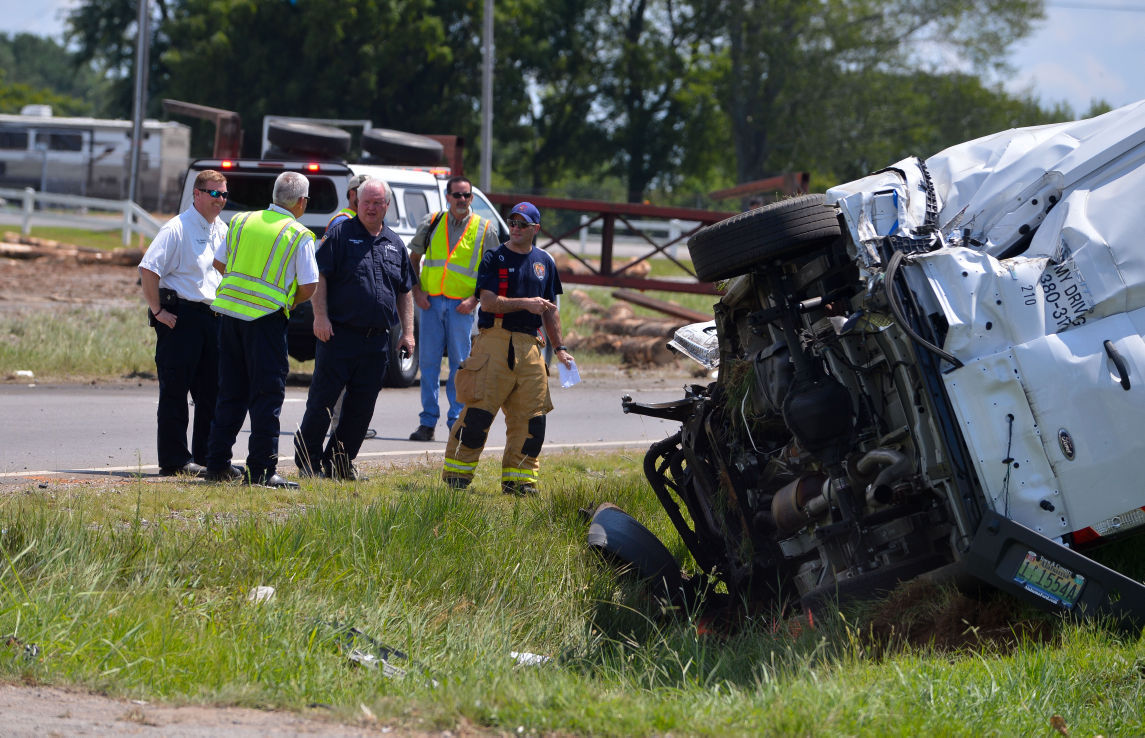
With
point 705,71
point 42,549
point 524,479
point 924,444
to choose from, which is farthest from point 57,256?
point 705,71

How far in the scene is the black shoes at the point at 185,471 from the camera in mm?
8062

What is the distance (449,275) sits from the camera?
9.99 meters

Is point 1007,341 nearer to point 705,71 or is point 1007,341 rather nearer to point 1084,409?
point 1084,409

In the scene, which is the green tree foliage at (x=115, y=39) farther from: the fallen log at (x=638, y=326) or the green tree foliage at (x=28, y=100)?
the fallen log at (x=638, y=326)

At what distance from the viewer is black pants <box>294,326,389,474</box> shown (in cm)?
797

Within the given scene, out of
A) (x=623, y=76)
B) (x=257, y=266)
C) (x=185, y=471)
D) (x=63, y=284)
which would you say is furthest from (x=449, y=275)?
(x=623, y=76)

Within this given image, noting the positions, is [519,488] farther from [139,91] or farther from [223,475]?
[139,91]

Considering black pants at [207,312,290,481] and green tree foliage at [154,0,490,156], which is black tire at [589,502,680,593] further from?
green tree foliage at [154,0,490,156]

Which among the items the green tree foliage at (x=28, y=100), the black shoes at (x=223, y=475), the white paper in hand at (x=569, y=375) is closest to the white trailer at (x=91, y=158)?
the green tree foliage at (x=28, y=100)

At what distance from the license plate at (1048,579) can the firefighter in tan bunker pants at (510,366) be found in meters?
3.83

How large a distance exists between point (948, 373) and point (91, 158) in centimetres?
3959

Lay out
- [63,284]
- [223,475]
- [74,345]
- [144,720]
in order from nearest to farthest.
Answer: [144,720]
[223,475]
[74,345]
[63,284]

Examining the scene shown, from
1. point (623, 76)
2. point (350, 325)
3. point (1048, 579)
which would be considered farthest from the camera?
point (623, 76)

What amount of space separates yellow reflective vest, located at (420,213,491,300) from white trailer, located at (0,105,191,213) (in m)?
31.5
